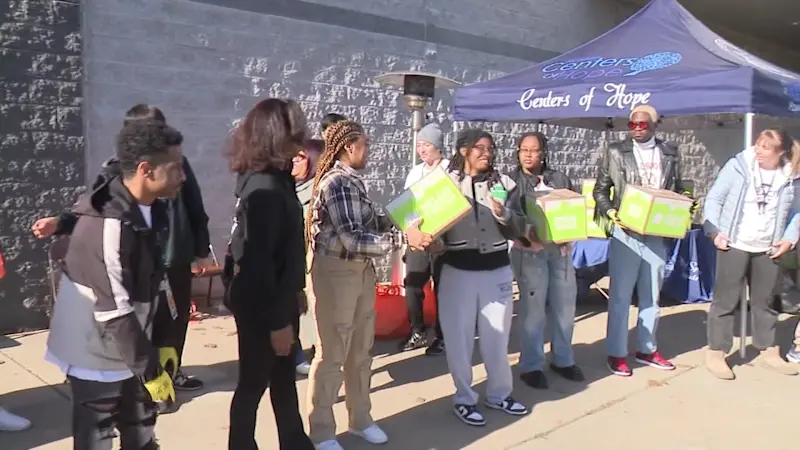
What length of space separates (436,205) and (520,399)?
163cm

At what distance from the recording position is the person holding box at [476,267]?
4121mm

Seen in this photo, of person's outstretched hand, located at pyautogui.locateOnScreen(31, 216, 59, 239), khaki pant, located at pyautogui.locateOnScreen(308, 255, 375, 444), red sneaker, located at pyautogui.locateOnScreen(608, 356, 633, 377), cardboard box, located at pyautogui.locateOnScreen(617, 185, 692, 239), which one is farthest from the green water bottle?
person's outstretched hand, located at pyautogui.locateOnScreen(31, 216, 59, 239)

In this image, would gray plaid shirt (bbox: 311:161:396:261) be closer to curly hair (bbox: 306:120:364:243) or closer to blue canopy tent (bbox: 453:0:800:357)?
curly hair (bbox: 306:120:364:243)

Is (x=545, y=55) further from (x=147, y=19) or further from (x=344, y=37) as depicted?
(x=147, y=19)

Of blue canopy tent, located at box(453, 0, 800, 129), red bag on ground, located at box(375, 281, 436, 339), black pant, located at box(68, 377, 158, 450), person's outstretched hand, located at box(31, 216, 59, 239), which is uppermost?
blue canopy tent, located at box(453, 0, 800, 129)

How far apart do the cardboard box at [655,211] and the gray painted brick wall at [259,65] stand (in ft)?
12.7

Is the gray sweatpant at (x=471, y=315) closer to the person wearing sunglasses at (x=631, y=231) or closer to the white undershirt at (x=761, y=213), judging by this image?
the person wearing sunglasses at (x=631, y=231)

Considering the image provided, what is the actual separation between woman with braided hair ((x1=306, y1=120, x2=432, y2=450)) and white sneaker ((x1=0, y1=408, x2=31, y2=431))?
1649mm

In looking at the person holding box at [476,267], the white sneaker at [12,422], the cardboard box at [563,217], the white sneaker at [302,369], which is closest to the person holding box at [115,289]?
the white sneaker at [12,422]

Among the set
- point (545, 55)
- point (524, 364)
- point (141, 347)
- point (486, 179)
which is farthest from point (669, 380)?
point (545, 55)

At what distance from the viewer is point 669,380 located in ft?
17.0

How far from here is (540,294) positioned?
4.81 m

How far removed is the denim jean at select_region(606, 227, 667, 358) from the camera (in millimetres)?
5148

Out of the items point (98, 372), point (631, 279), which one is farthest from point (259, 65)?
point (98, 372)
